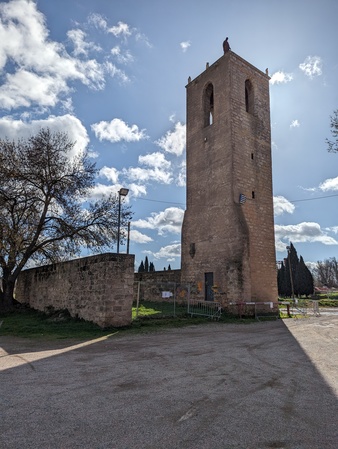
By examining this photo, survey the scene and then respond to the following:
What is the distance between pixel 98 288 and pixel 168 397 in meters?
7.31

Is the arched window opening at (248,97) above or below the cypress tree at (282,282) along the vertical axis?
above

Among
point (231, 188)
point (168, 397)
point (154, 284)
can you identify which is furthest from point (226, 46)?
point (168, 397)

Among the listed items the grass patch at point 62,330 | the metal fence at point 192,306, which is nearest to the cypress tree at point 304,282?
the metal fence at point 192,306

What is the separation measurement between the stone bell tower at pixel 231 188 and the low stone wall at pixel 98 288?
27.7ft

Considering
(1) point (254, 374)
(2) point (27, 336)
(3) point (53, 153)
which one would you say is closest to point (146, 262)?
(3) point (53, 153)

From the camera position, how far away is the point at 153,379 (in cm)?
504

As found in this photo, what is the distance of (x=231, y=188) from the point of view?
1905cm

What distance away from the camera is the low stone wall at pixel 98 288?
10.6 meters

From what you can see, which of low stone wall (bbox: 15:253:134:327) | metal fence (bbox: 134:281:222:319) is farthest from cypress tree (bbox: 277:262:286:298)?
low stone wall (bbox: 15:253:134:327)

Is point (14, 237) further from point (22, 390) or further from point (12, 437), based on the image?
point (12, 437)

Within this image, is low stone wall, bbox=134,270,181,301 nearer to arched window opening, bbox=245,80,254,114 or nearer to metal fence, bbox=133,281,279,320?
metal fence, bbox=133,281,279,320

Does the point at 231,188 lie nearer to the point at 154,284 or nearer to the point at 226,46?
the point at 154,284

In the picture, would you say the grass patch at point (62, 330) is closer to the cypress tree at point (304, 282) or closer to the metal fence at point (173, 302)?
the metal fence at point (173, 302)

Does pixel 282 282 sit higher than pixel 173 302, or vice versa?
pixel 282 282
